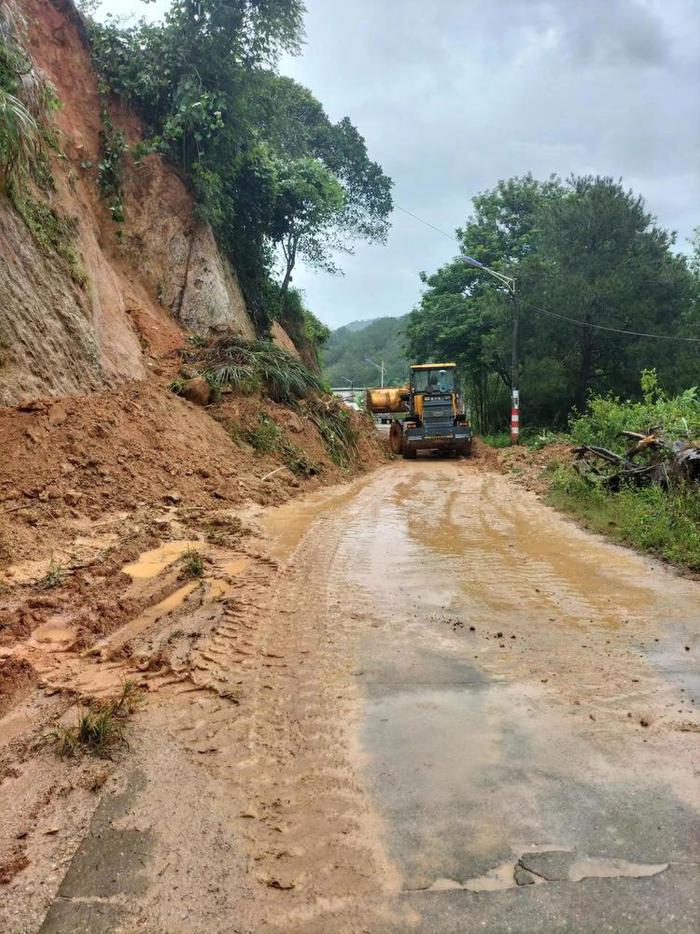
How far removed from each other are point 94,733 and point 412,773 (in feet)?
5.36

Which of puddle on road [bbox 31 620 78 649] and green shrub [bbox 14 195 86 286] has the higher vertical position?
green shrub [bbox 14 195 86 286]

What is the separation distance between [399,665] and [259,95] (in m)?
16.7

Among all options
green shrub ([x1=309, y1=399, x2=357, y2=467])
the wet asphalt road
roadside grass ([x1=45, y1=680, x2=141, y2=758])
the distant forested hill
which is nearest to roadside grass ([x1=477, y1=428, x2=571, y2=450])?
green shrub ([x1=309, y1=399, x2=357, y2=467])

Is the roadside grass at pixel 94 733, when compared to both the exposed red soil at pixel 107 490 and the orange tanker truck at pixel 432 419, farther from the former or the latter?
the orange tanker truck at pixel 432 419

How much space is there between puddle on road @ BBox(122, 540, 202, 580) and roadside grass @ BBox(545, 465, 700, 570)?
17.5ft

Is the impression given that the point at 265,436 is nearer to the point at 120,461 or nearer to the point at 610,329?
the point at 120,461

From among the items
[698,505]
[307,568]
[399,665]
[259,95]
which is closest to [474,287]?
[259,95]

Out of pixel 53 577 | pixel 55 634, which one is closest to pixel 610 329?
pixel 53 577

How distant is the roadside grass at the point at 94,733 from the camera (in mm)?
3045

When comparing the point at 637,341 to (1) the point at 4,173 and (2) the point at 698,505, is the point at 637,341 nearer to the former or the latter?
(2) the point at 698,505

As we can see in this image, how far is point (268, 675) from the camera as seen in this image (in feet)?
12.9

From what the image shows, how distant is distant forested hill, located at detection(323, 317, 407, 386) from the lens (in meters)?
95.1

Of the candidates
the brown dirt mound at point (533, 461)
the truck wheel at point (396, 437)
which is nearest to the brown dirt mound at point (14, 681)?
the brown dirt mound at point (533, 461)

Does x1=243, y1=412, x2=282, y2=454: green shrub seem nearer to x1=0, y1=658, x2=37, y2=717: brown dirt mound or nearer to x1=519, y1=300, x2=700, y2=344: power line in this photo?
x1=0, y1=658, x2=37, y2=717: brown dirt mound
